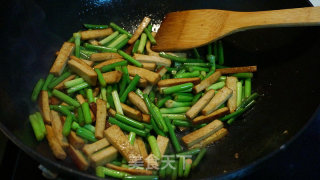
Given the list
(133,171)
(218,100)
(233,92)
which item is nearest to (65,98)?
(133,171)

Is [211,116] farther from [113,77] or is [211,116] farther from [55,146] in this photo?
[55,146]

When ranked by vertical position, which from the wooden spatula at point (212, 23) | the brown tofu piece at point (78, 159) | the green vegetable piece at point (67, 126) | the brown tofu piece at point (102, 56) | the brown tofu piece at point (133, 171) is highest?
the wooden spatula at point (212, 23)

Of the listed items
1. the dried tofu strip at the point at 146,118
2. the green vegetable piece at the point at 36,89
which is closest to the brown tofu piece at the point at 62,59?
the green vegetable piece at the point at 36,89

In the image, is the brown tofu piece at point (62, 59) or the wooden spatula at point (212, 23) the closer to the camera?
the wooden spatula at point (212, 23)

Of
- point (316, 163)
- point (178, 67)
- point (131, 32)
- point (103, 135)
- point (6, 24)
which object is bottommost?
point (316, 163)

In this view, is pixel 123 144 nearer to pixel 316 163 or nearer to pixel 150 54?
pixel 150 54

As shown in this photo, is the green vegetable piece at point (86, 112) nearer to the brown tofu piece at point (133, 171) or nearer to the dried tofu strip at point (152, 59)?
the brown tofu piece at point (133, 171)

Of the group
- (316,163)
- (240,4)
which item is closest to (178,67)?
(240,4)
